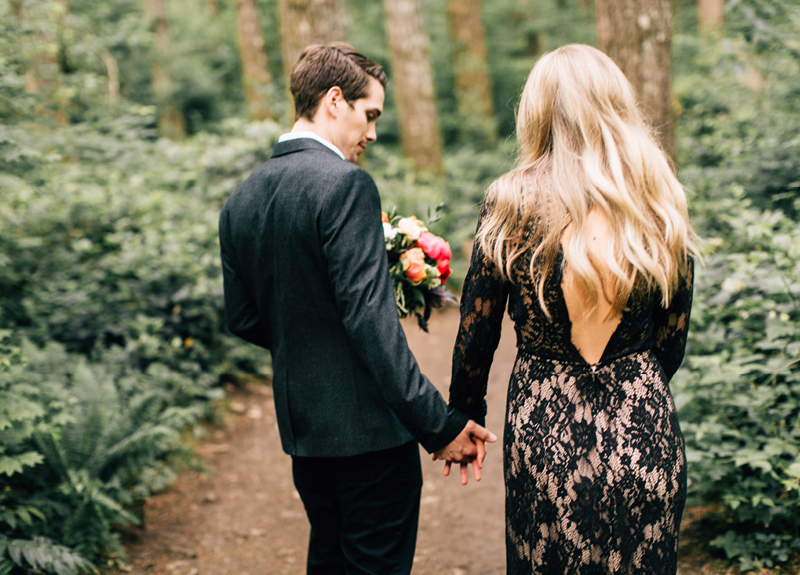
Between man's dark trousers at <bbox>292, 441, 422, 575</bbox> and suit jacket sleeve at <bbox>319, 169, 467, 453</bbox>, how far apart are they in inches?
11.0

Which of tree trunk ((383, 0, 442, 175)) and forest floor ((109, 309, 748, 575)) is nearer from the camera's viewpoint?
forest floor ((109, 309, 748, 575))

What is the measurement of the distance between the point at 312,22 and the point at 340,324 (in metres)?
4.82

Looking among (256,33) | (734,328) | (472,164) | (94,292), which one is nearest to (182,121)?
(256,33)

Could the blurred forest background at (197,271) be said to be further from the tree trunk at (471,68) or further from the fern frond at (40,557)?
the tree trunk at (471,68)

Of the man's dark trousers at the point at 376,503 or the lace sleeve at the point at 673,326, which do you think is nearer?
the lace sleeve at the point at 673,326

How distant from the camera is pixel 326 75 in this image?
2355mm

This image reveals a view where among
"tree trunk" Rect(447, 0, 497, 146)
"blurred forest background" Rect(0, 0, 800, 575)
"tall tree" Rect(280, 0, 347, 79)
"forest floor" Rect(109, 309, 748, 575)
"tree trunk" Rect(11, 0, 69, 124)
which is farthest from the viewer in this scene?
"tree trunk" Rect(447, 0, 497, 146)

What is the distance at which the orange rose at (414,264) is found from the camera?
2.67 m

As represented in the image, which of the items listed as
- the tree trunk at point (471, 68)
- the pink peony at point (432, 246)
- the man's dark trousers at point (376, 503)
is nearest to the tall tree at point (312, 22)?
the pink peony at point (432, 246)

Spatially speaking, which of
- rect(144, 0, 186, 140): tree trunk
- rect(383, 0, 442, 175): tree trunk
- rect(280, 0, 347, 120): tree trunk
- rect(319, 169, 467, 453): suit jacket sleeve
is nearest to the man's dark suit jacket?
rect(319, 169, 467, 453): suit jacket sleeve

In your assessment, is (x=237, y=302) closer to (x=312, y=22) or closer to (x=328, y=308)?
(x=328, y=308)

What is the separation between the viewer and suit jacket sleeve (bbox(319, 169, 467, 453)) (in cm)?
212

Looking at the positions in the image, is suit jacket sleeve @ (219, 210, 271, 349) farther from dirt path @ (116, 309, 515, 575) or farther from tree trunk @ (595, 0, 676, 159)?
tree trunk @ (595, 0, 676, 159)

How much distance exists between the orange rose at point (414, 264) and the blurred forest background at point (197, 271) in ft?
0.94
